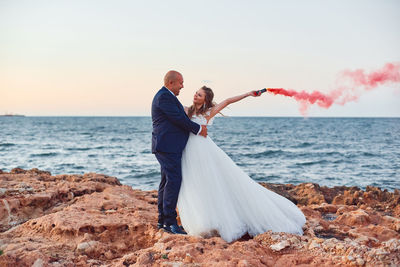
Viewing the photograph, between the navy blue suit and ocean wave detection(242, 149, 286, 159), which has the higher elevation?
the navy blue suit

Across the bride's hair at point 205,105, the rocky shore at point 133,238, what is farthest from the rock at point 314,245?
the bride's hair at point 205,105

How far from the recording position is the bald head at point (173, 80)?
4738 millimetres

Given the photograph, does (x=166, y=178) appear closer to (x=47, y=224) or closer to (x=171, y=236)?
(x=171, y=236)

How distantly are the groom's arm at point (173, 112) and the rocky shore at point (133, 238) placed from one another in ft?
Answer: 4.99

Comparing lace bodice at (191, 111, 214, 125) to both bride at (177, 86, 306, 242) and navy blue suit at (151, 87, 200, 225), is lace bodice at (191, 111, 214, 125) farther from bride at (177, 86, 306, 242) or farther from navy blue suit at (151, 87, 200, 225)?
navy blue suit at (151, 87, 200, 225)

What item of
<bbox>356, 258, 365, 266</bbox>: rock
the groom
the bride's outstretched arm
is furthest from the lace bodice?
<bbox>356, 258, 365, 266</bbox>: rock

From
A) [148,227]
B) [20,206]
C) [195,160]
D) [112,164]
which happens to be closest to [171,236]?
[148,227]

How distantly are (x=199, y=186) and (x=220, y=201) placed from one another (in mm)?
381

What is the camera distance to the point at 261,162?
20.3 m

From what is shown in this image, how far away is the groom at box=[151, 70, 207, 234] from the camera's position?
15.1 feet

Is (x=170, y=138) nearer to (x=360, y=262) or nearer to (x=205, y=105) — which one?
(x=205, y=105)

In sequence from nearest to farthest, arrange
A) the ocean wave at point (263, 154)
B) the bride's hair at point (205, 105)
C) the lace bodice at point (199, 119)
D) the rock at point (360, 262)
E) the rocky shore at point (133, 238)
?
the rock at point (360, 262) → the rocky shore at point (133, 238) → the lace bodice at point (199, 119) → the bride's hair at point (205, 105) → the ocean wave at point (263, 154)

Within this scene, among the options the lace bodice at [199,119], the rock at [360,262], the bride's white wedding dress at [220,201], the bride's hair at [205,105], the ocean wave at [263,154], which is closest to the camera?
the rock at [360,262]

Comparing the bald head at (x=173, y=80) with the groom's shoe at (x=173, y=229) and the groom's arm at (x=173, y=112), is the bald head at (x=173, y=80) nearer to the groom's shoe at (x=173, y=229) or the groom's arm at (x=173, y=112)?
the groom's arm at (x=173, y=112)
